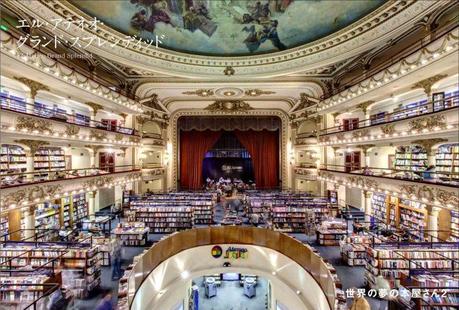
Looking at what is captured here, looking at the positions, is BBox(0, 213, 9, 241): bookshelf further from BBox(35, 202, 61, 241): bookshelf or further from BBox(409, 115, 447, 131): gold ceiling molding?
BBox(409, 115, 447, 131): gold ceiling molding

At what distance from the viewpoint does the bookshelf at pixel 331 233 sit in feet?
26.9

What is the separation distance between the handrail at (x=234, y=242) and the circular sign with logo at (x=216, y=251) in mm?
200

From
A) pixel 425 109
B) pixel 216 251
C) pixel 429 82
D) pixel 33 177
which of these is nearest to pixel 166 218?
pixel 216 251

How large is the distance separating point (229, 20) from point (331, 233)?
→ 9.18 meters

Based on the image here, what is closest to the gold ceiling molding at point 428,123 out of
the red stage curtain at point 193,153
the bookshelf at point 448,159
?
the bookshelf at point 448,159

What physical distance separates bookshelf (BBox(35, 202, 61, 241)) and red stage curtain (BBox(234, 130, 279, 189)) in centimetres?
1192

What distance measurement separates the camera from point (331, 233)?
26.9 feet

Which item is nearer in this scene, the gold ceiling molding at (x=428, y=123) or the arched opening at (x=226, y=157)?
the gold ceiling molding at (x=428, y=123)

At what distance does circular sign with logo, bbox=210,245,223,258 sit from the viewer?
9273mm

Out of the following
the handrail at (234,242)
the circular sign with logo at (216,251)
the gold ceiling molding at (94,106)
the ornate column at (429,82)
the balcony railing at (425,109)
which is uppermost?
the gold ceiling molding at (94,106)

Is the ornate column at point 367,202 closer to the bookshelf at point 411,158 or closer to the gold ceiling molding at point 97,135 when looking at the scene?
the bookshelf at point 411,158

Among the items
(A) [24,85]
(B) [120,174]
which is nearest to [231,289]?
(B) [120,174]

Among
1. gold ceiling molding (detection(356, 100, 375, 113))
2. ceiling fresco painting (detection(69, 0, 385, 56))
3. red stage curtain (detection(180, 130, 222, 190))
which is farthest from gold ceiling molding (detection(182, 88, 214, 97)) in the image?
gold ceiling molding (detection(356, 100, 375, 113))

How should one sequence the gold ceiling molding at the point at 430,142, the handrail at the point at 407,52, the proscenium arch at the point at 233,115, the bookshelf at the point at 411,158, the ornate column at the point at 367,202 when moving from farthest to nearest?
the proscenium arch at the point at 233,115
the ornate column at the point at 367,202
the bookshelf at the point at 411,158
the gold ceiling molding at the point at 430,142
the handrail at the point at 407,52
